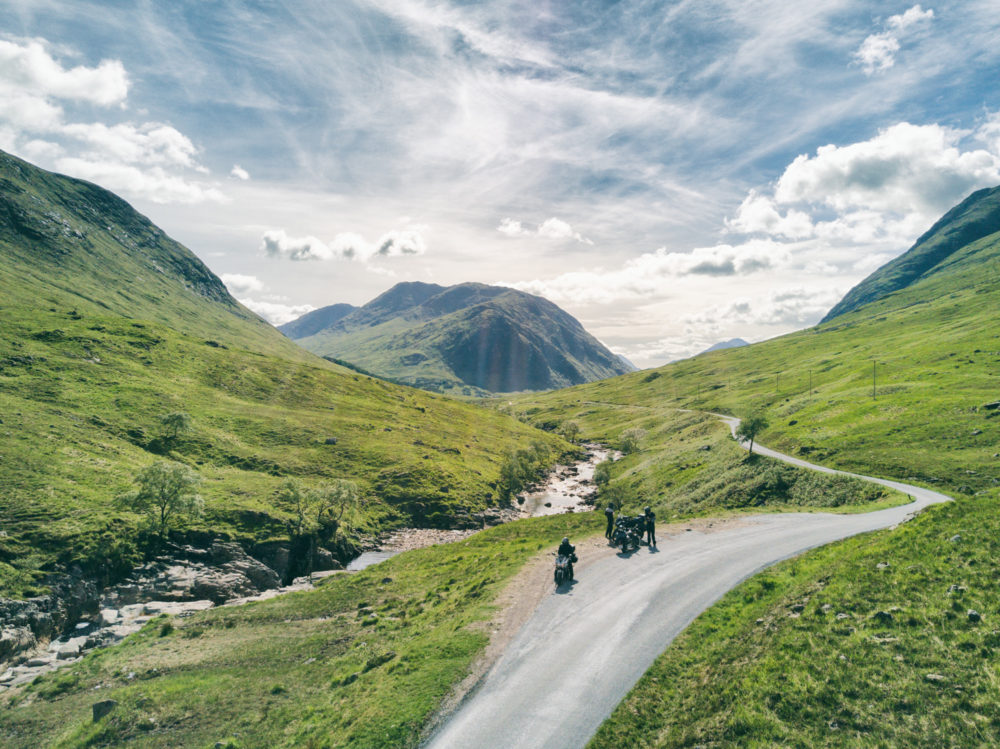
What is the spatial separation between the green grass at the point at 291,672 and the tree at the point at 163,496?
21.3 m

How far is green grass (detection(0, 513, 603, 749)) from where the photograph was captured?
64.0 feet

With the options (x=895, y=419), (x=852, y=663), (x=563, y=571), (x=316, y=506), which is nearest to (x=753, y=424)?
(x=895, y=419)

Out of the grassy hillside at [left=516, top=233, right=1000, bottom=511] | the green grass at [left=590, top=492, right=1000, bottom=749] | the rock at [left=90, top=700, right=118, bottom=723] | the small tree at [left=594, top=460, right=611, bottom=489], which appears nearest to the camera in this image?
the green grass at [left=590, top=492, right=1000, bottom=749]

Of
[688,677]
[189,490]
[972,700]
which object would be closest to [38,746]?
[688,677]

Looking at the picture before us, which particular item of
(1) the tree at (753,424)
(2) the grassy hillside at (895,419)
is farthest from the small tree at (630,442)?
(1) the tree at (753,424)

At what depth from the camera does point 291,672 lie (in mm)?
26891

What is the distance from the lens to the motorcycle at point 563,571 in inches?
1128

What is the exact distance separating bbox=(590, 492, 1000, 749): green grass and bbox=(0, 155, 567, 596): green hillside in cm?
5927

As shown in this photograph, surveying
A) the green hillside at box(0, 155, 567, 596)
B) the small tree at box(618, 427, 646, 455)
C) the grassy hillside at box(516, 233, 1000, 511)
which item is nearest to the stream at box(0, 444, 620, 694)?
the green hillside at box(0, 155, 567, 596)

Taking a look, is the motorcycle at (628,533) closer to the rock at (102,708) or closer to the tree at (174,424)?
the rock at (102,708)

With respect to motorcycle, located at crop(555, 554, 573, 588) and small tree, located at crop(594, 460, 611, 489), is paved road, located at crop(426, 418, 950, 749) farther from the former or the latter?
small tree, located at crop(594, 460, 611, 489)

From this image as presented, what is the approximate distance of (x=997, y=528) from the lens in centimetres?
2012

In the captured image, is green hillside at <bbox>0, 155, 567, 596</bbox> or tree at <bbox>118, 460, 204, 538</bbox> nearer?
green hillside at <bbox>0, 155, 567, 596</bbox>

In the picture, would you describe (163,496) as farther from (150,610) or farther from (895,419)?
(895,419)
